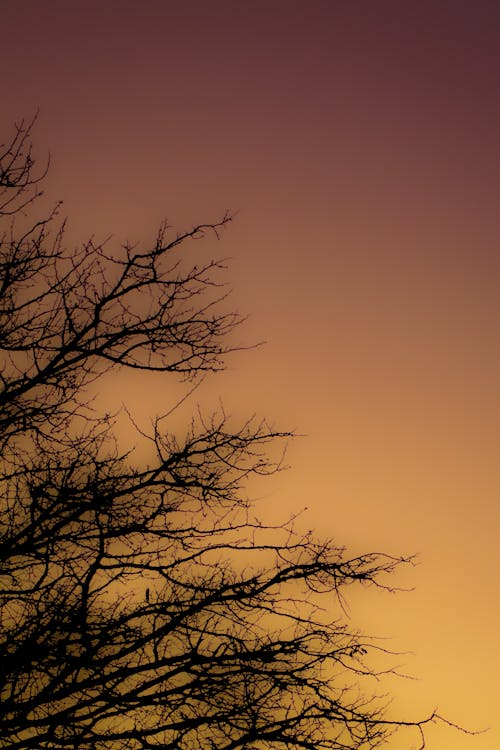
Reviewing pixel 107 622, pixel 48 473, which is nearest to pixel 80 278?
pixel 48 473

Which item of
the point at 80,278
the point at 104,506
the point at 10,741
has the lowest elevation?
the point at 10,741

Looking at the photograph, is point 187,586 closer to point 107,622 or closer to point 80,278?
point 107,622

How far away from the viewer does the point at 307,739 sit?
5.44 m

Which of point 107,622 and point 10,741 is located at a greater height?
point 107,622

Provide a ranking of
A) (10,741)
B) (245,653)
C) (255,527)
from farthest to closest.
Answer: (255,527), (245,653), (10,741)

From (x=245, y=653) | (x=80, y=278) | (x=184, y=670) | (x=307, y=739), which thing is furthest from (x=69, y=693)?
(x=80, y=278)

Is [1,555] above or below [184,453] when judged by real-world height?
below

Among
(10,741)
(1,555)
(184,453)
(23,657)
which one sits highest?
(184,453)

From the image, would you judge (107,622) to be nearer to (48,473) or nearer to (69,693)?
(69,693)

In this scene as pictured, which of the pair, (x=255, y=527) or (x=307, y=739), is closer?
(x=307, y=739)

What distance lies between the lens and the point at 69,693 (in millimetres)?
5234

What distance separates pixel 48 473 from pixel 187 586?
1.11 metres

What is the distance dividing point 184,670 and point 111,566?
0.77m

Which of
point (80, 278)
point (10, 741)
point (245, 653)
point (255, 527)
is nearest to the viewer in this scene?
point (10, 741)
